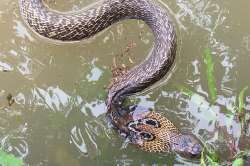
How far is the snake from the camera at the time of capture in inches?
308

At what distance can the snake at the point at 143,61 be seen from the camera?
7820 mm

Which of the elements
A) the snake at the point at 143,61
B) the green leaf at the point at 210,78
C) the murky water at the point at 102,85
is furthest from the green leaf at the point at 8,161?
the green leaf at the point at 210,78

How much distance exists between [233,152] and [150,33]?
7.04 feet

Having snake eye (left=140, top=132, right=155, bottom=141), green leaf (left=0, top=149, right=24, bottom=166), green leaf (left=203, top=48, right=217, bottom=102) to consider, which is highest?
green leaf (left=203, top=48, right=217, bottom=102)

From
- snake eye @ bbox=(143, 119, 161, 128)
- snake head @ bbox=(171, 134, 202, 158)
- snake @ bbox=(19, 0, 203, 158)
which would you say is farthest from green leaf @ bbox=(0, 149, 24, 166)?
snake head @ bbox=(171, 134, 202, 158)

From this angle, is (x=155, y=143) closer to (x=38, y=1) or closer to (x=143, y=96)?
(x=143, y=96)

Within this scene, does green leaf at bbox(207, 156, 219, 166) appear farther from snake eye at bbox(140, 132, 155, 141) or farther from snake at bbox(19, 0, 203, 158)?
snake eye at bbox(140, 132, 155, 141)

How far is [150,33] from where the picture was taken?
8789mm

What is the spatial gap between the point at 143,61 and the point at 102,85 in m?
0.65

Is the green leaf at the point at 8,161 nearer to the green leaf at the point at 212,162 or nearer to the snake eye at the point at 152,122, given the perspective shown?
the snake eye at the point at 152,122

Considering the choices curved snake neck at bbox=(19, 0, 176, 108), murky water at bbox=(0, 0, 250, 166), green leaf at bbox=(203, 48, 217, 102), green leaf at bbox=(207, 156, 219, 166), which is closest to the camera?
green leaf at bbox=(207, 156, 219, 166)

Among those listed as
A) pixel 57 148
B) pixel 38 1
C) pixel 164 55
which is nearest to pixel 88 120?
pixel 57 148

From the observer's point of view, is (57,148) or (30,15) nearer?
(57,148)

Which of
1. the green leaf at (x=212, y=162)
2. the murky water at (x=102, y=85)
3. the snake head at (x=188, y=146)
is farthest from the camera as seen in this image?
the murky water at (x=102, y=85)
